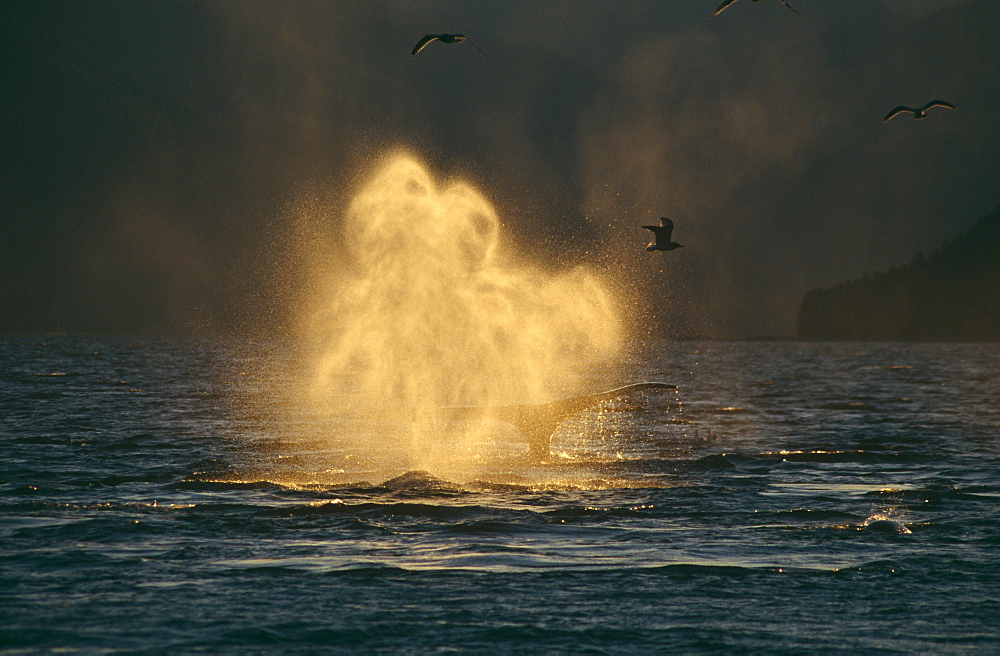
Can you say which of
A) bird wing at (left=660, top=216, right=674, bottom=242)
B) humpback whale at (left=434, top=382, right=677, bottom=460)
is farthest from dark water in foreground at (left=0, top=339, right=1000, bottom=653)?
bird wing at (left=660, top=216, right=674, bottom=242)

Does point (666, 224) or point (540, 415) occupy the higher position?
point (666, 224)

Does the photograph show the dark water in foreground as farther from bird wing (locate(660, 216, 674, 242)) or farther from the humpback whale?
bird wing (locate(660, 216, 674, 242))

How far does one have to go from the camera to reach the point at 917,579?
43.1 feet

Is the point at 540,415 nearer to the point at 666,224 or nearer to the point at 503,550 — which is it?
the point at 666,224

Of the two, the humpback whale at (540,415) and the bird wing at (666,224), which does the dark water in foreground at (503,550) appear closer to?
the humpback whale at (540,415)

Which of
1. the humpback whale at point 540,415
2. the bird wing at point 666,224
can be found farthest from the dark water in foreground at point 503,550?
the bird wing at point 666,224

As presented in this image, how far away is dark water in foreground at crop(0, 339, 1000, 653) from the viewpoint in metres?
10.9

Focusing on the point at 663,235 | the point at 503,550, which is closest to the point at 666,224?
the point at 663,235

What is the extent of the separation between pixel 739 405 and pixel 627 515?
122 ft

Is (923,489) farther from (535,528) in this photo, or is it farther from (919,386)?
(919,386)

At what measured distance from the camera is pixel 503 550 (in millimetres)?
14680

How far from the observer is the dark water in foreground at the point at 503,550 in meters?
10.9

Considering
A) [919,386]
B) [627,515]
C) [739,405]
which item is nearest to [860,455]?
[627,515]

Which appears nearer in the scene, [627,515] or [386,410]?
[627,515]
